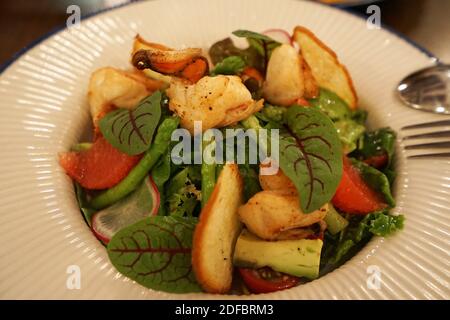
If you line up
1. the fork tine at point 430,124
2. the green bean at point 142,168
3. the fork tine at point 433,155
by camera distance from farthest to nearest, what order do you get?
the fork tine at point 430,124 → the fork tine at point 433,155 → the green bean at point 142,168

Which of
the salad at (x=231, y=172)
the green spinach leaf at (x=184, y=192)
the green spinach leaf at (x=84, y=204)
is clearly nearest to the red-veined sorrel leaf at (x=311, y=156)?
the salad at (x=231, y=172)

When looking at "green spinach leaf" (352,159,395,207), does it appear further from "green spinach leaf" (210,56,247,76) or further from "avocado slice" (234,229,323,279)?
"green spinach leaf" (210,56,247,76)

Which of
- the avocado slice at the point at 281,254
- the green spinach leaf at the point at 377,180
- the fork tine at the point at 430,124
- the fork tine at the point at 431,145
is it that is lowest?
the avocado slice at the point at 281,254

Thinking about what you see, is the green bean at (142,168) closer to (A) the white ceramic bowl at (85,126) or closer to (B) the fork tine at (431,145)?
(A) the white ceramic bowl at (85,126)

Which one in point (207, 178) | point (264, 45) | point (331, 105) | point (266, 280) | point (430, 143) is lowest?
point (266, 280)

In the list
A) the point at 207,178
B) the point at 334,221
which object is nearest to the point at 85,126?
the point at 207,178

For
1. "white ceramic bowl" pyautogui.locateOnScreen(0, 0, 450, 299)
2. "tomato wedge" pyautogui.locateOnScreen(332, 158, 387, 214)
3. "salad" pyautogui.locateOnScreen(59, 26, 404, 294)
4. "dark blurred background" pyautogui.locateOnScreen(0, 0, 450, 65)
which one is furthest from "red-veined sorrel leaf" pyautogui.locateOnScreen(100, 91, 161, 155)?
"dark blurred background" pyautogui.locateOnScreen(0, 0, 450, 65)

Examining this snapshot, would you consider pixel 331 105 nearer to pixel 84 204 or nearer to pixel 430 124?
pixel 430 124
